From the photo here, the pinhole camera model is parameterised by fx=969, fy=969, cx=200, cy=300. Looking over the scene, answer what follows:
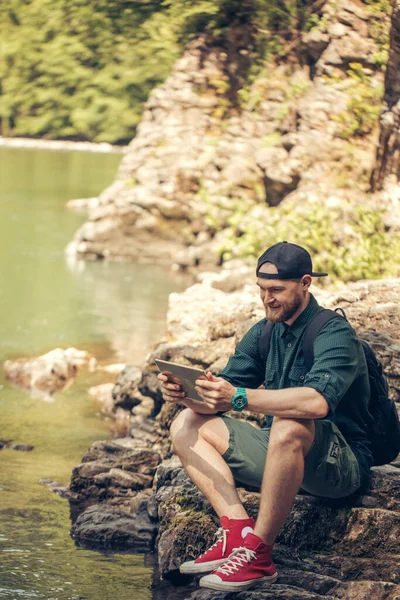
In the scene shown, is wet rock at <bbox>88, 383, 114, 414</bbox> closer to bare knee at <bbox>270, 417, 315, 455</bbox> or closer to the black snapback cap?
the black snapback cap

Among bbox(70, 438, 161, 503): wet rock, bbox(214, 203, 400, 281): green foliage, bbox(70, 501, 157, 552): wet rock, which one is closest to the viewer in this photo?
bbox(70, 501, 157, 552): wet rock

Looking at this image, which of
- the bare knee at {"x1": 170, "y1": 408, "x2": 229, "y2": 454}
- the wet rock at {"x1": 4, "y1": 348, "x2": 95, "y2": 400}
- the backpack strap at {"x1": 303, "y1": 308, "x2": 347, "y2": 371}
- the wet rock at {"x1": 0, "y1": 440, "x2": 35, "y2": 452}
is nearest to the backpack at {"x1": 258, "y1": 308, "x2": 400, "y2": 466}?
the backpack strap at {"x1": 303, "y1": 308, "x2": 347, "y2": 371}

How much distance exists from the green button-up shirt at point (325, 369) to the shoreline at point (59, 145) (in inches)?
1896

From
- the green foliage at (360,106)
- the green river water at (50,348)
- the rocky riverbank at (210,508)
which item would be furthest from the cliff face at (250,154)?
the rocky riverbank at (210,508)

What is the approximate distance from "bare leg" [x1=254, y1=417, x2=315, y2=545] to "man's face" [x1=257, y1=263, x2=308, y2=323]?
489 mm

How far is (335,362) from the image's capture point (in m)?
3.62

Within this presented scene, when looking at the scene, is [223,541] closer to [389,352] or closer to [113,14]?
[389,352]

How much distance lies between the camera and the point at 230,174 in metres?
16.3

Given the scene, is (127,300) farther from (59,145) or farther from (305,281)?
(59,145)

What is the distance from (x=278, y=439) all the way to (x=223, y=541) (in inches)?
19.6

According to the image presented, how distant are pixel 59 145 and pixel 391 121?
144 ft

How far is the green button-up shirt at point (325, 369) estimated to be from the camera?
11.9 ft

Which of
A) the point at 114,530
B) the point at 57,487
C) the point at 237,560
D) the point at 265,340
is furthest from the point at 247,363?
the point at 57,487

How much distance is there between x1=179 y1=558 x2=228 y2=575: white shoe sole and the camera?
3701 mm
